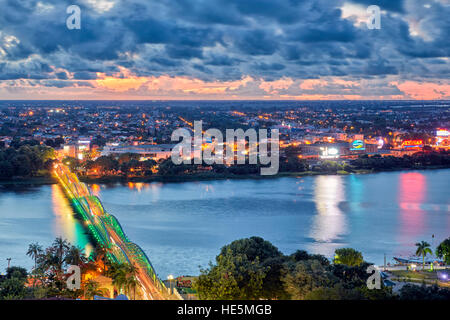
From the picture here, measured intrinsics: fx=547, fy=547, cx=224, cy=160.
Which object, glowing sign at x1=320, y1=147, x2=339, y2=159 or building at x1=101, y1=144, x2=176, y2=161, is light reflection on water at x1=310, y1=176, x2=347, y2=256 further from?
building at x1=101, y1=144, x2=176, y2=161

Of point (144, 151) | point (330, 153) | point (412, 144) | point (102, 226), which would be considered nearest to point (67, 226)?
point (102, 226)

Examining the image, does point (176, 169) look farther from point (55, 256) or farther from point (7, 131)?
point (7, 131)

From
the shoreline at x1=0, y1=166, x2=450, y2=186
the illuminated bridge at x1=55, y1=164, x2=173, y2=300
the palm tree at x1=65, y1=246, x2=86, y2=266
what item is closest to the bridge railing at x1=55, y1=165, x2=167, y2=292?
the illuminated bridge at x1=55, y1=164, x2=173, y2=300

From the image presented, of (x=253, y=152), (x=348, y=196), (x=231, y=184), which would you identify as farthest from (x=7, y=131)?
(x=348, y=196)

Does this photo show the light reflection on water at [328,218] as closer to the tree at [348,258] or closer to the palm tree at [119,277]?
the tree at [348,258]

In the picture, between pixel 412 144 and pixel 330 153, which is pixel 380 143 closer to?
pixel 412 144
